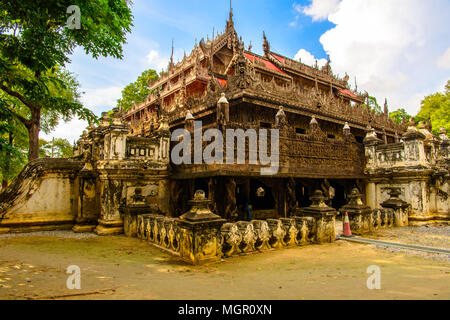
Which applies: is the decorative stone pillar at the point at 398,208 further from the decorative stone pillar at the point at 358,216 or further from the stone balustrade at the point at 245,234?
the stone balustrade at the point at 245,234

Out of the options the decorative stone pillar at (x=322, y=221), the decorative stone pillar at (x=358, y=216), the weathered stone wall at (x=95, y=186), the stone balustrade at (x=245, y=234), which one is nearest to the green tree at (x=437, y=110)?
the decorative stone pillar at (x=358, y=216)

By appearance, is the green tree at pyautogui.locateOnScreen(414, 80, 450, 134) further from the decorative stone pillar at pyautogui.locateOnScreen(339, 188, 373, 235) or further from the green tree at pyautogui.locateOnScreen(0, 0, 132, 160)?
the green tree at pyautogui.locateOnScreen(0, 0, 132, 160)

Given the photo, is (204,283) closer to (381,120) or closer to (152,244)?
(152,244)

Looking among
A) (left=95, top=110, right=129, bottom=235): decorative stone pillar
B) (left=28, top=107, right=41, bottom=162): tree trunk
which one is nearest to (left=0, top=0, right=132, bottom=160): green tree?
(left=95, top=110, right=129, bottom=235): decorative stone pillar

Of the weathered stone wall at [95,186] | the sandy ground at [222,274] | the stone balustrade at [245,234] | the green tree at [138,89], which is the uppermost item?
the green tree at [138,89]

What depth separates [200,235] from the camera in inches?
223

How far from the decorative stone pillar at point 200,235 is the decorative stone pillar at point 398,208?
8605mm

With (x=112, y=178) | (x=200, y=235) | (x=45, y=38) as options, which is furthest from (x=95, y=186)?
(x=200, y=235)

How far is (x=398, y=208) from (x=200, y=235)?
9181 mm

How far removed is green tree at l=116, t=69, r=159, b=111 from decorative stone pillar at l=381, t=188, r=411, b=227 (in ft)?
105

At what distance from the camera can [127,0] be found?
867 centimetres

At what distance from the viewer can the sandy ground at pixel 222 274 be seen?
386cm

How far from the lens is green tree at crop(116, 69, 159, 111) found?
36.6 m
